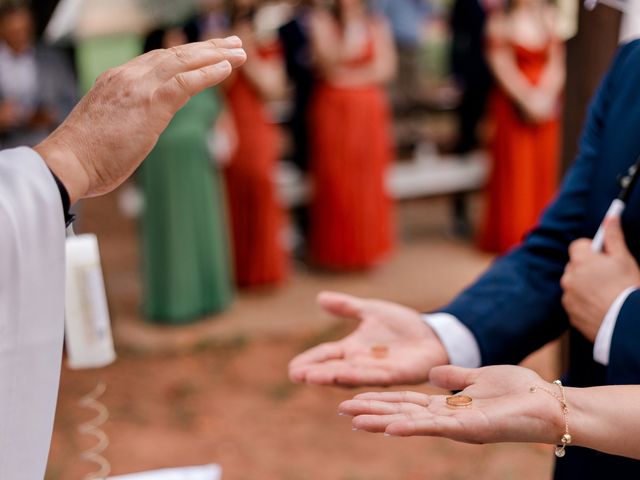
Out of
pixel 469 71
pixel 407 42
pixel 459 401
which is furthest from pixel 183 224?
pixel 407 42

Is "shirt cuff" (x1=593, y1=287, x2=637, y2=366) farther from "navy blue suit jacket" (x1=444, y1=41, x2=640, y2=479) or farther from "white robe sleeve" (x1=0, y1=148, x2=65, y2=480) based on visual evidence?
"white robe sleeve" (x1=0, y1=148, x2=65, y2=480)

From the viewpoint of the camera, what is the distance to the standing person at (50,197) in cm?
101

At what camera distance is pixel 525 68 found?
5434 millimetres

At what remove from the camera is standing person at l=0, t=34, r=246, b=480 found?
101 centimetres

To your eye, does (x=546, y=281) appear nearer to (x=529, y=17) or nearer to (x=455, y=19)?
(x=529, y=17)

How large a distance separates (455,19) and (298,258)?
→ 2608mm

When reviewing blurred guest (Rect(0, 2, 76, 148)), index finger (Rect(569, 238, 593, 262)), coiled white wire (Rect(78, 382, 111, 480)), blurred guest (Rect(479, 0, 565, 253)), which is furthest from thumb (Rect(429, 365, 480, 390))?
blurred guest (Rect(479, 0, 565, 253))

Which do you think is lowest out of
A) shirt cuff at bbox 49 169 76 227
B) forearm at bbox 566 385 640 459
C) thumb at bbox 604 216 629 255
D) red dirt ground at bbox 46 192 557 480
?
red dirt ground at bbox 46 192 557 480

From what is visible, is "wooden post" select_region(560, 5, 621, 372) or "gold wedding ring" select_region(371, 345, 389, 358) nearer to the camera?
"gold wedding ring" select_region(371, 345, 389, 358)

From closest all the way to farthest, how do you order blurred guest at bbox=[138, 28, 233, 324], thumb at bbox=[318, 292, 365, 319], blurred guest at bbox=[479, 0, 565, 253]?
thumb at bbox=[318, 292, 365, 319]
blurred guest at bbox=[138, 28, 233, 324]
blurred guest at bbox=[479, 0, 565, 253]

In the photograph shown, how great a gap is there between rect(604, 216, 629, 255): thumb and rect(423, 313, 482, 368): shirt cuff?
0.30 metres

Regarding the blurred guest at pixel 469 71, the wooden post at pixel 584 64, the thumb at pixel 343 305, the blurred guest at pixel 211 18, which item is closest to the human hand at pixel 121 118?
the thumb at pixel 343 305

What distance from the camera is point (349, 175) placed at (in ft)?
17.4

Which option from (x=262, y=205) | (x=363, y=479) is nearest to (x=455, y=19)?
(x=262, y=205)
